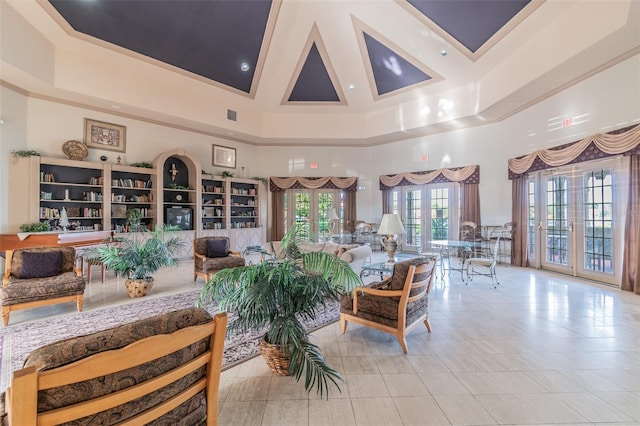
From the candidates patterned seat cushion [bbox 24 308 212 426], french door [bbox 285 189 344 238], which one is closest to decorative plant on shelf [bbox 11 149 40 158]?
french door [bbox 285 189 344 238]

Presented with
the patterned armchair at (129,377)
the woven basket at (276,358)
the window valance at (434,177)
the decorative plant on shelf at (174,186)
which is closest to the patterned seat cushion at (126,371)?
the patterned armchair at (129,377)

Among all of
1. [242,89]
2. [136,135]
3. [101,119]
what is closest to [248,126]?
[242,89]

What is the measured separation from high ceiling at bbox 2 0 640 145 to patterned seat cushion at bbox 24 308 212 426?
6.38 m

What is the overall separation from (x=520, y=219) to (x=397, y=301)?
565cm

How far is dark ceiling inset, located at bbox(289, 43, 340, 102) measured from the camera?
773 centimetres

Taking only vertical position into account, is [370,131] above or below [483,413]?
above

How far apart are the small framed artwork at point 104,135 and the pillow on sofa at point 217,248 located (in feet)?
12.6

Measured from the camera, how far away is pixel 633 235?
4496 millimetres

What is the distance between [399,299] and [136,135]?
297 inches

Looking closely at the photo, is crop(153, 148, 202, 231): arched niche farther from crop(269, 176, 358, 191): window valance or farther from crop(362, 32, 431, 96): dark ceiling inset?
crop(362, 32, 431, 96): dark ceiling inset

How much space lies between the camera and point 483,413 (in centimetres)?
196

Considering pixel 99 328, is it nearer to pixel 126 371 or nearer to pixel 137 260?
pixel 137 260

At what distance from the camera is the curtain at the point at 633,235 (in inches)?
175

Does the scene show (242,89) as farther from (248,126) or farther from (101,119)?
(101,119)
